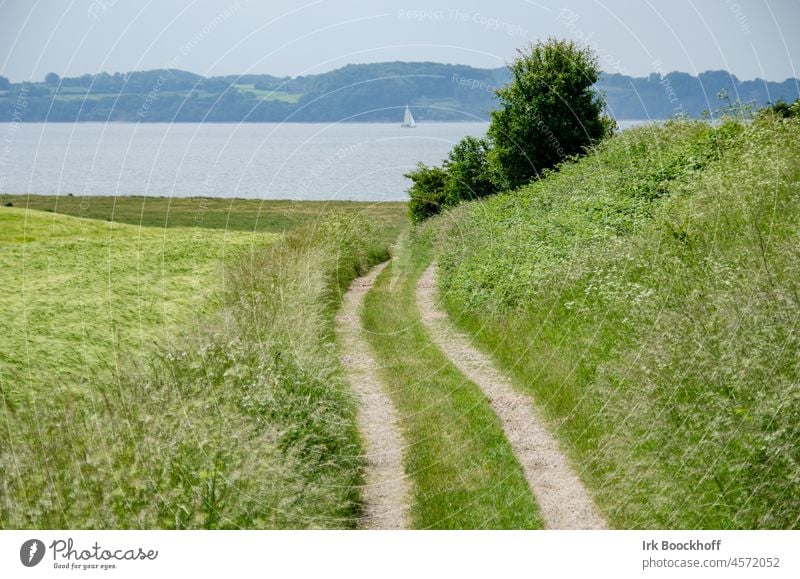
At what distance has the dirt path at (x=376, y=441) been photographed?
280 inches

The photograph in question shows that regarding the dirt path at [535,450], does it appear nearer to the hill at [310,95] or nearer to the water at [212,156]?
the water at [212,156]

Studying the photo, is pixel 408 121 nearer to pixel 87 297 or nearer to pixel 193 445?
pixel 87 297

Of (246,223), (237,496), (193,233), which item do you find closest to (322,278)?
(193,233)

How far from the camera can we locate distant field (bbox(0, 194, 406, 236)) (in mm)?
22391

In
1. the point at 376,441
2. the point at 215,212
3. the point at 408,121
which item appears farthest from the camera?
the point at 215,212

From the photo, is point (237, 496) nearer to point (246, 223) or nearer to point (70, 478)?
point (70, 478)

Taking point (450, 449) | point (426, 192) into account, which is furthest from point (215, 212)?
point (450, 449)

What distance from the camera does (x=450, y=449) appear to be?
784cm

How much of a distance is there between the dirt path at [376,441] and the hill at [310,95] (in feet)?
11.0

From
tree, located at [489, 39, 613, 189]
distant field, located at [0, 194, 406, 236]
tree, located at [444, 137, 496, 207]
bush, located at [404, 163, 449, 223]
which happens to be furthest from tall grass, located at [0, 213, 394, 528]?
bush, located at [404, 163, 449, 223]

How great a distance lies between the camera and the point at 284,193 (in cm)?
1141

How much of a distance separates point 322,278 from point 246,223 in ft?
44.2

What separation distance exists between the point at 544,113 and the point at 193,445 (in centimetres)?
1737

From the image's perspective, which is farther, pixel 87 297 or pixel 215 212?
pixel 215 212
